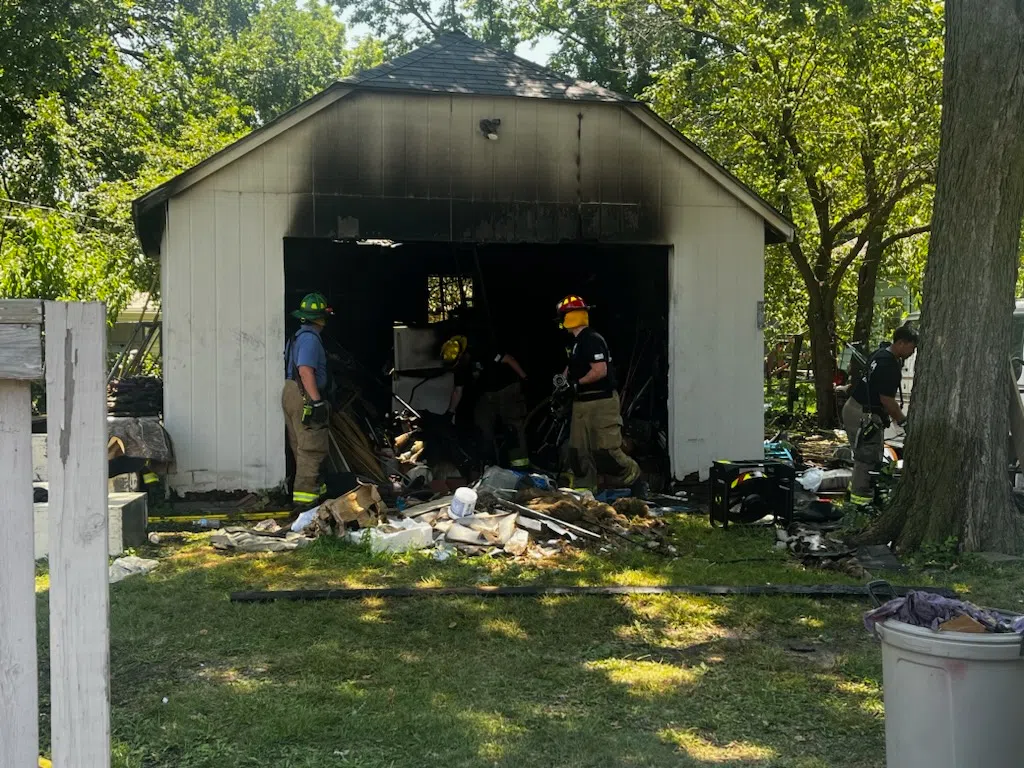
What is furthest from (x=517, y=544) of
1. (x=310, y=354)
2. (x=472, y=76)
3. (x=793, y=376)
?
(x=793, y=376)

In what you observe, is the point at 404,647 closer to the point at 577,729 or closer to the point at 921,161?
the point at 577,729

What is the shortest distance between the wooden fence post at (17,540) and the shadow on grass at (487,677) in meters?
1.64

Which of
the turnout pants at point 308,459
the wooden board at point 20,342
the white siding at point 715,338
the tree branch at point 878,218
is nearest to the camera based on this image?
the wooden board at point 20,342

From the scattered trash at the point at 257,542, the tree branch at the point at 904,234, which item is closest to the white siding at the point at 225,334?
the scattered trash at the point at 257,542

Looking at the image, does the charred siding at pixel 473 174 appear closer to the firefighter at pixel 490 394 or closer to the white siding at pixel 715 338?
the white siding at pixel 715 338

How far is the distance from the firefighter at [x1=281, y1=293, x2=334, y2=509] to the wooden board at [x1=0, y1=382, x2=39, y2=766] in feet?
22.9

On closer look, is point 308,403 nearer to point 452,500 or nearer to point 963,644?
point 452,500

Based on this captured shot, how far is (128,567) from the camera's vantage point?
24.1ft

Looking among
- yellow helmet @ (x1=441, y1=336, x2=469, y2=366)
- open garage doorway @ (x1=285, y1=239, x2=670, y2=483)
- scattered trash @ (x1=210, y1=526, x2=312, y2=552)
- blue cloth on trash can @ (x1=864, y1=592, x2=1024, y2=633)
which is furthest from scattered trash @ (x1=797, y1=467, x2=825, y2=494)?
blue cloth on trash can @ (x1=864, y1=592, x2=1024, y2=633)

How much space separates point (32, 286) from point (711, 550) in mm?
10456

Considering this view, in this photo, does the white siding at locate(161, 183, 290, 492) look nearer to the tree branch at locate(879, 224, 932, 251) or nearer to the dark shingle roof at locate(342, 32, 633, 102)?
the dark shingle roof at locate(342, 32, 633, 102)

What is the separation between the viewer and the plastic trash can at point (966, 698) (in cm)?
316

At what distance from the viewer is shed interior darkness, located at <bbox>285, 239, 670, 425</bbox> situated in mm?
12910

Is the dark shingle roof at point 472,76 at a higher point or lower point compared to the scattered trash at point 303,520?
higher
